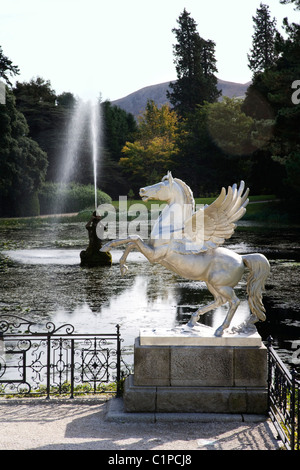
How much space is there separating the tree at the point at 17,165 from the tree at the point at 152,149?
41.9 feet

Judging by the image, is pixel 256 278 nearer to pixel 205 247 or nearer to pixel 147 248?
pixel 205 247

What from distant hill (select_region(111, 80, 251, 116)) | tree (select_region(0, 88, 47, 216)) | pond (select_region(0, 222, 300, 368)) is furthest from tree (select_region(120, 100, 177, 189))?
distant hill (select_region(111, 80, 251, 116))

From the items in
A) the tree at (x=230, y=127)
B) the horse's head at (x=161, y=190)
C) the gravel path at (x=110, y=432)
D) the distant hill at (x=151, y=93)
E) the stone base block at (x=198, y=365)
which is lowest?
the gravel path at (x=110, y=432)

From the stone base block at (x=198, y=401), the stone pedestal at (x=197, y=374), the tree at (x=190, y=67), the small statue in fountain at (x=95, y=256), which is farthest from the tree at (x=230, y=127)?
the stone base block at (x=198, y=401)

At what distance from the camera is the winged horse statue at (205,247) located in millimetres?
6746

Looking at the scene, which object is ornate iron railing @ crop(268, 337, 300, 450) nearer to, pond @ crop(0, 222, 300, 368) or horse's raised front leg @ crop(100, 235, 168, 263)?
horse's raised front leg @ crop(100, 235, 168, 263)

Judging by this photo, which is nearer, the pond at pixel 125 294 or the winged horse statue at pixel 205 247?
the winged horse statue at pixel 205 247

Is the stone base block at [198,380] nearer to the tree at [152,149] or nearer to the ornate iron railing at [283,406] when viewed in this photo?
the ornate iron railing at [283,406]

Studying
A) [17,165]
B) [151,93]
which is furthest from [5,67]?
[151,93]

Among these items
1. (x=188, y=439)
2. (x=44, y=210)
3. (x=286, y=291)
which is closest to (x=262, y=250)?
(x=286, y=291)

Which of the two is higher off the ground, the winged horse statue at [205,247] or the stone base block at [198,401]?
the winged horse statue at [205,247]

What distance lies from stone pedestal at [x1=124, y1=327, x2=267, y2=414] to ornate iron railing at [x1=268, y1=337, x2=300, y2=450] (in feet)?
0.43

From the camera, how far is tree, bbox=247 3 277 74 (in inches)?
2243
